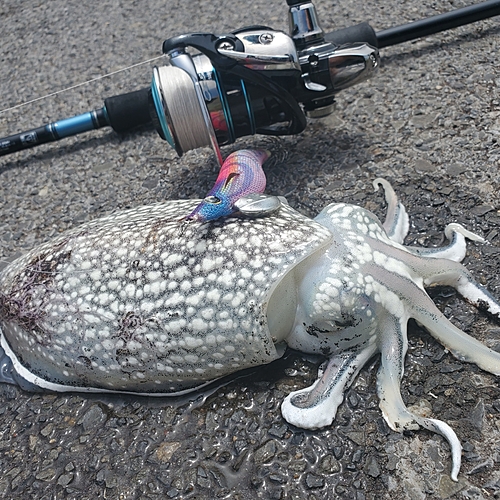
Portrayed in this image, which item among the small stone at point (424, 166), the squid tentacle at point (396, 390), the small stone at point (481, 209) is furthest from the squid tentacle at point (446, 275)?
the small stone at point (424, 166)

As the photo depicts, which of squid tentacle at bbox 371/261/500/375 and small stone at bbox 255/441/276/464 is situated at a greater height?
squid tentacle at bbox 371/261/500/375

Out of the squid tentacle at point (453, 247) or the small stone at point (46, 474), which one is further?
the squid tentacle at point (453, 247)

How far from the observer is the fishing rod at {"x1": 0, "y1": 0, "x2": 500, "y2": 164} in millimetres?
1692

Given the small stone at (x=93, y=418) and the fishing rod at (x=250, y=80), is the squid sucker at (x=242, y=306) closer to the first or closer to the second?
the small stone at (x=93, y=418)

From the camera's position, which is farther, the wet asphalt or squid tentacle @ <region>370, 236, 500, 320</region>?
squid tentacle @ <region>370, 236, 500, 320</region>

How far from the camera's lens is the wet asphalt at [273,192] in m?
1.29

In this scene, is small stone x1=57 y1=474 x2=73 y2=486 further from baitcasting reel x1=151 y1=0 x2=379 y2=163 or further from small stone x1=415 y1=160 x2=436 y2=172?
small stone x1=415 y1=160 x2=436 y2=172

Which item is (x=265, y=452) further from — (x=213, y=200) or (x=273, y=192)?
(x=273, y=192)

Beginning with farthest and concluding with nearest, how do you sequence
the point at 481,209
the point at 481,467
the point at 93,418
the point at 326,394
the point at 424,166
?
1. the point at 424,166
2. the point at 481,209
3. the point at 93,418
4. the point at 326,394
5. the point at 481,467

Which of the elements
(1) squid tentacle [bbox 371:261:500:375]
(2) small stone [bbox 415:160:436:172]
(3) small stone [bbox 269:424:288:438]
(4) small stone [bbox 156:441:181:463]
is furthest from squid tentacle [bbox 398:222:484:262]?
(4) small stone [bbox 156:441:181:463]

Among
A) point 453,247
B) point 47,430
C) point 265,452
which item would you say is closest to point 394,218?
point 453,247

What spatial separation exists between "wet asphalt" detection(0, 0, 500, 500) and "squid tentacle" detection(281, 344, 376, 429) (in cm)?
5

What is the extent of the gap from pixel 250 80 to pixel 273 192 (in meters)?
0.45

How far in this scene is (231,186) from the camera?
4.84ft
